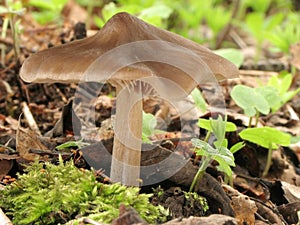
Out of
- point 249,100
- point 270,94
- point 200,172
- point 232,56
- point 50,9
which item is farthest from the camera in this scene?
point 50,9

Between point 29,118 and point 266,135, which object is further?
point 29,118

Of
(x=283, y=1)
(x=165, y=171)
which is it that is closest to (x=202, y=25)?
(x=283, y=1)

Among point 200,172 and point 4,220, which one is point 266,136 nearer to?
point 200,172

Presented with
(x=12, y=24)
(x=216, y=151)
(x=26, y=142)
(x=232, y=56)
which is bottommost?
(x=26, y=142)

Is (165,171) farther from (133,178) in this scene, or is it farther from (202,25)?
(202,25)

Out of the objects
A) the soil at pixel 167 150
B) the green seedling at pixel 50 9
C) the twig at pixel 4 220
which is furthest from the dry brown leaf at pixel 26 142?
the green seedling at pixel 50 9

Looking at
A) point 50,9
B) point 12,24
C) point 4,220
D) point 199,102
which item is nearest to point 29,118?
point 12,24

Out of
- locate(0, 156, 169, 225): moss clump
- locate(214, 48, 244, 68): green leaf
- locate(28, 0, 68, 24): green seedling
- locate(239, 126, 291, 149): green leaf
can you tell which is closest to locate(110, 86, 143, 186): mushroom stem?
locate(0, 156, 169, 225): moss clump

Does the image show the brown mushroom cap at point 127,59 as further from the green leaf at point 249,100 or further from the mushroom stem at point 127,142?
the green leaf at point 249,100
